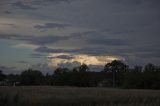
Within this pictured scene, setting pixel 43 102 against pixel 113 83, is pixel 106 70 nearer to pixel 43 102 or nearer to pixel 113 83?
pixel 113 83

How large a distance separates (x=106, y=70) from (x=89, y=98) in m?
115

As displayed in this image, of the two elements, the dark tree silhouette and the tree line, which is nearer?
the tree line

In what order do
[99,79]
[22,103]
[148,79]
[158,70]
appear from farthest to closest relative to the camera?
[99,79] → [158,70] → [148,79] → [22,103]

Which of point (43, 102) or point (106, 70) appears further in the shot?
point (106, 70)

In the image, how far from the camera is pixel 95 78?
125m

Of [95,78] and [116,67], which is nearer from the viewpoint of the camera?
[95,78]

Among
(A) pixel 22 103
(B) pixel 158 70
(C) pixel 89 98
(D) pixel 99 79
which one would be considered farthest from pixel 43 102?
(D) pixel 99 79

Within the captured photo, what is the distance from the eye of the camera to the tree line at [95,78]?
94375 millimetres

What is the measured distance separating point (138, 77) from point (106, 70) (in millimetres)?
53298

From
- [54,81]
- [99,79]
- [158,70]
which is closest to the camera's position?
[158,70]

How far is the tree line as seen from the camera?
310ft

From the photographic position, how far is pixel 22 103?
88.7 ft

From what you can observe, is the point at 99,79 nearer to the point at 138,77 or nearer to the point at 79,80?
the point at 79,80

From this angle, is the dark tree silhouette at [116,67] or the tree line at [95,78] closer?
the tree line at [95,78]
